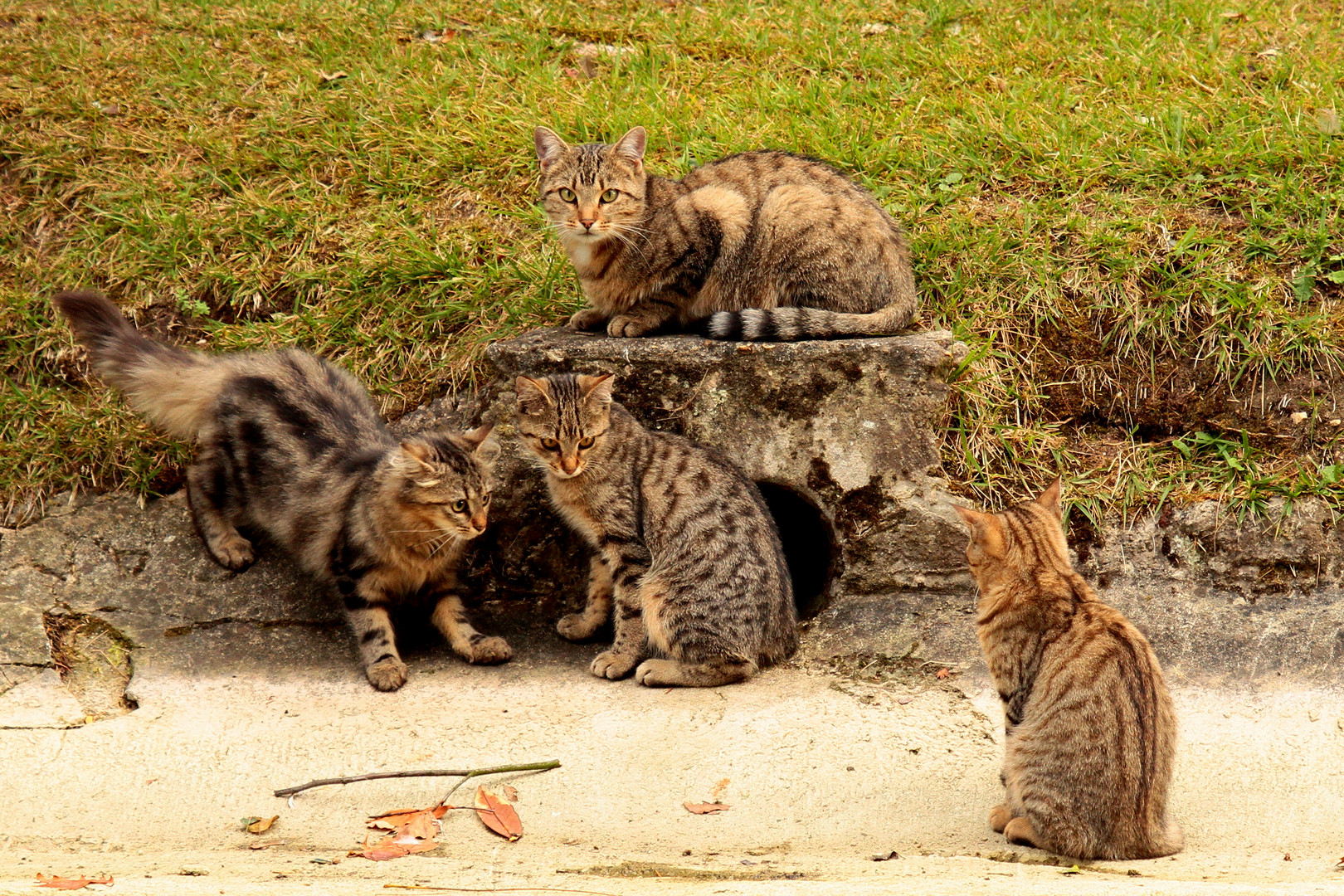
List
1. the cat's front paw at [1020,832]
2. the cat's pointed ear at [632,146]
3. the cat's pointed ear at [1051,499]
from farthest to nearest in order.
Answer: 1. the cat's pointed ear at [632,146]
2. the cat's pointed ear at [1051,499]
3. the cat's front paw at [1020,832]

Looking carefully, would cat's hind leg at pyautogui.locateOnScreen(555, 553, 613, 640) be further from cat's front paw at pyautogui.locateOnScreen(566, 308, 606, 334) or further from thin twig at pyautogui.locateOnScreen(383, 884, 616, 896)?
thin twig at pyautogui.locateOnScreen(383, 884, 616, 896)

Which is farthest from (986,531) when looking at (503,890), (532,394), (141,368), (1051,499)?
(141,368)

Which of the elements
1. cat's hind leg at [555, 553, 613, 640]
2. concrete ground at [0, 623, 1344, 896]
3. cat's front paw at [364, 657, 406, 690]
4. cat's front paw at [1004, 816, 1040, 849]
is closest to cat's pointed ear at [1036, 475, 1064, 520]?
concrete ground at [0, 623, 1344, 896]

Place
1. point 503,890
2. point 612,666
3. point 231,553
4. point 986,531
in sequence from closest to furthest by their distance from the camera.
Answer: point 503,890
point 986,531
point 612,666
point 231,553

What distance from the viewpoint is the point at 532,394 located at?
4871 millimetres

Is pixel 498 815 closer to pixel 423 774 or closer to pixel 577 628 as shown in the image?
pixel 423 774

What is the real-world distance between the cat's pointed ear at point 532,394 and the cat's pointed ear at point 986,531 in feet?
5.93

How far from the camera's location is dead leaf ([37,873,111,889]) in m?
3.02

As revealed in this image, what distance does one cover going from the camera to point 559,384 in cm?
488

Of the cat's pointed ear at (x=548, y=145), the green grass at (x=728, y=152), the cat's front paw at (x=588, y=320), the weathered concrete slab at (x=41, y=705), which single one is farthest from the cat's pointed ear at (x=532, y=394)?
the weathered concrete slab at (x=41, y=705)

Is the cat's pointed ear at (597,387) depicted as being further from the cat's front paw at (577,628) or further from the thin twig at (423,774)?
the thin twig at (423,774)

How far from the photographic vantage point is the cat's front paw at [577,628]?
5.15m

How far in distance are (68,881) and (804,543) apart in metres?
3.66

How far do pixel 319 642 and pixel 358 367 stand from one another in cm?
146
